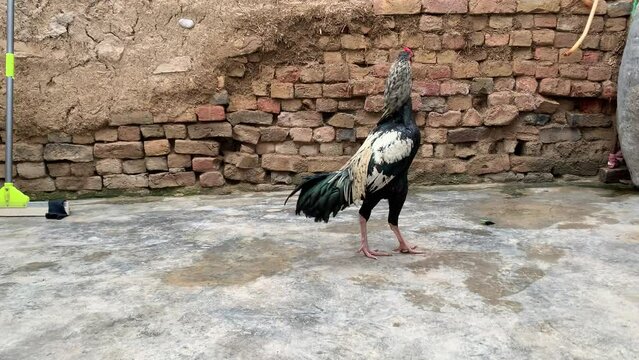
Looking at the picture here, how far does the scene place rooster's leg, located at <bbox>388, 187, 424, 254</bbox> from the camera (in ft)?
11.0

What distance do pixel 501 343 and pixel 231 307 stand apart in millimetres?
1233

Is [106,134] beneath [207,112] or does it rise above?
beneath

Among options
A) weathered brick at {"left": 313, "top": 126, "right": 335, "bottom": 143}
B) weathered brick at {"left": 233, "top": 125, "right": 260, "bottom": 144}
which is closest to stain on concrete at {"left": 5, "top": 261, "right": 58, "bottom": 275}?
weathered brick at {"left": 233, "top": 125, "right": 260, "bottom": 144}

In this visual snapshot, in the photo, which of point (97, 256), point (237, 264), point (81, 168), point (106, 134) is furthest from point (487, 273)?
point (81, 168)

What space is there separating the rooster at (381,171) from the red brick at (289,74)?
238 cm

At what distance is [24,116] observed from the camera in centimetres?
539

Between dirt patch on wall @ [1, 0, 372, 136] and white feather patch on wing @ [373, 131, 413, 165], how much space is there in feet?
8.83

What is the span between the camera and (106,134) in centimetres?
556

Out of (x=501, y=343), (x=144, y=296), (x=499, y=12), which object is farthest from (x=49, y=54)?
(x=501, y=343)

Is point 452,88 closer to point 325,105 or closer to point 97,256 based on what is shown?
point 325,105

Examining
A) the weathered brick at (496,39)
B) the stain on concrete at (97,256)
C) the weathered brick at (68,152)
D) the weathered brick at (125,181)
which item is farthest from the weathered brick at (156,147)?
the weathered brick at (496,39)

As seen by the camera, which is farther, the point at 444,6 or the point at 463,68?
the point at 463,68

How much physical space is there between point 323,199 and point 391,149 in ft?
1.63

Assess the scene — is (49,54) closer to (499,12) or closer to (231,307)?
(231,307)
